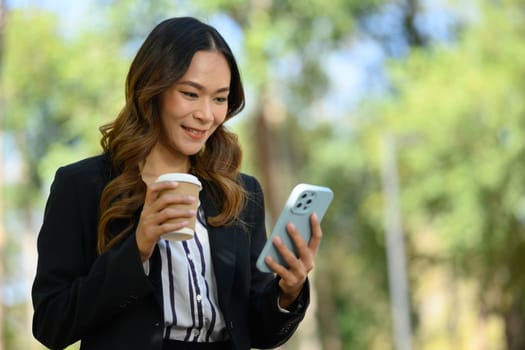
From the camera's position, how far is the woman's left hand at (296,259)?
3.10m

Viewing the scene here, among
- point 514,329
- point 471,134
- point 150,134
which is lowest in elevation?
point 514,329

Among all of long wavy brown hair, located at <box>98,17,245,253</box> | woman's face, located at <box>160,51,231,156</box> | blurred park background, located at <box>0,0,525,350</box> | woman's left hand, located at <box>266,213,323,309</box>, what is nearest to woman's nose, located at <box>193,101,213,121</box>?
woman's face, located at <box>160,51,231,156</box>

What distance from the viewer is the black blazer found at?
2970 millimetres

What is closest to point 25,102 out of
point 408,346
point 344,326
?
point 408,346

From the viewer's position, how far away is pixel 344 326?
42.7 meters

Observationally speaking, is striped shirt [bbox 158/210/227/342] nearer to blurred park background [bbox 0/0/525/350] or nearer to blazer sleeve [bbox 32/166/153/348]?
Result: blazer sleeve [bbox 32/166/153/348]

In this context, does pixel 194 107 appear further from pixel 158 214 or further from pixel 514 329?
pixel 514 329

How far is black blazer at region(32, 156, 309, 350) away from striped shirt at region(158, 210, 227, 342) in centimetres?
3

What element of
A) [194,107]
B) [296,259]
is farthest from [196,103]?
[296,259]

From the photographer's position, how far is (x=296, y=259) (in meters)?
3.11

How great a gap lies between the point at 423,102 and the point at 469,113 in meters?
1.05

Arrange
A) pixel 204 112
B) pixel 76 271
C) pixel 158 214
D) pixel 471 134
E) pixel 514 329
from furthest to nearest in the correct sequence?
pixel 514 329 → pixel 471 134 → pixel 204 112 → pixel 76 271 → pixel 158 214

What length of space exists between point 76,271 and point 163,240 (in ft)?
0.81

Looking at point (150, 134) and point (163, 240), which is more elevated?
point (150, 134)
